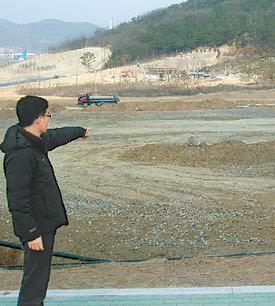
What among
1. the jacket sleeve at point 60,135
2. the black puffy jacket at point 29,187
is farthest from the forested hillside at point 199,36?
the black puffy jacket at point 29,187

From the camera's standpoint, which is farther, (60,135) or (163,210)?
(163,210)

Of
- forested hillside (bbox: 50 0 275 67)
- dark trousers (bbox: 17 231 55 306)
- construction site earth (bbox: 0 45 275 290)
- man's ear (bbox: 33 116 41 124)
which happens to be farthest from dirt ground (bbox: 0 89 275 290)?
forested hillside (bbox: 50 0 275 67)

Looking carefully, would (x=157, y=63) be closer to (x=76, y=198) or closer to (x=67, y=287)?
(x=76, y=198)

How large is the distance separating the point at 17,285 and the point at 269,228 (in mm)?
5031

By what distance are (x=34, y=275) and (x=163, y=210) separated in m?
6.51

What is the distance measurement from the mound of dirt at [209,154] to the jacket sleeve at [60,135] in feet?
33.5

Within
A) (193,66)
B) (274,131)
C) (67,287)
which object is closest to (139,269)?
(67,287)

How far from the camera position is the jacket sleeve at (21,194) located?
3.10 m

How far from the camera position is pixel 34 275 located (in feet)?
10.8

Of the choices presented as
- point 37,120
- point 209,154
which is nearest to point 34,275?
point 37,120

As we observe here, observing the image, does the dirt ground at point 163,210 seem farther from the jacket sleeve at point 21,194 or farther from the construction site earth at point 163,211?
the jacket sleeve at point 21,194

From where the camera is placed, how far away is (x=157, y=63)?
7350 centimetres

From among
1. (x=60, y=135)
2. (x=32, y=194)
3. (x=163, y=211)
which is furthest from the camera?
(x=163, y=211)

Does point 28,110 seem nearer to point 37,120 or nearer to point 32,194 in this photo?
point 37,120
